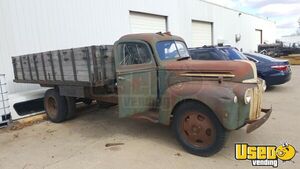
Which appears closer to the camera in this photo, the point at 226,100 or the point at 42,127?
the point at 226,100

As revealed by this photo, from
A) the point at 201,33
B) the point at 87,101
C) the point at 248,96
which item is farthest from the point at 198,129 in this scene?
the point at 201,33

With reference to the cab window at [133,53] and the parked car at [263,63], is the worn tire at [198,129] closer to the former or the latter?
the cab window at [133,53]

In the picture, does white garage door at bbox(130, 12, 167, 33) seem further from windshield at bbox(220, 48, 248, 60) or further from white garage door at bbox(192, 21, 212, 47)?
windshield at bbox(220, 48, 248, 60)

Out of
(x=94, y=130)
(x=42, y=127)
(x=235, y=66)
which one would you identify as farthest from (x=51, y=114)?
(x=235, y=66)

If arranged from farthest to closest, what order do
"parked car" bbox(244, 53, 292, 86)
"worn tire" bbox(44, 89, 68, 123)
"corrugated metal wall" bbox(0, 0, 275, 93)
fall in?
"parked car" bbox(244, 53, 292, 86) < "corrugated metal wall" bbox(0, 0, 275, 93) < "worn tire" bbox(44, 89, 68, 123)

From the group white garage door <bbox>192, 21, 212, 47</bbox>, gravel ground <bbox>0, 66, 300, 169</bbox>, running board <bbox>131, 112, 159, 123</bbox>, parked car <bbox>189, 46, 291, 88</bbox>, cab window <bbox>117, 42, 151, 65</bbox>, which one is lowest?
gravel ground <bbox>0, 66, 300, 169</bbox>

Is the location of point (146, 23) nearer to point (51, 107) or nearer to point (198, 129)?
point (51, 107)

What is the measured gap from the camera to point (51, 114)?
7.46 meters

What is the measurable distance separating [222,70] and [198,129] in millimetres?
1076

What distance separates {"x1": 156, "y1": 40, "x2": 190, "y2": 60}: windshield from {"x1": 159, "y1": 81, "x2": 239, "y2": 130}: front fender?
773 mm

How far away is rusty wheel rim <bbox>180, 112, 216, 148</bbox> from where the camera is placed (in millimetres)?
4586

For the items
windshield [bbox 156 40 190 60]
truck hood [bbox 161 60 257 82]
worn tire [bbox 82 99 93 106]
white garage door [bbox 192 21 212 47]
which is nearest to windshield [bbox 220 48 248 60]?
windshield [bbox 156 40 190 60]

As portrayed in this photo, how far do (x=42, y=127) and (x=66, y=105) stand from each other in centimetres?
79

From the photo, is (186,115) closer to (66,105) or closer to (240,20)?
(66,105)
